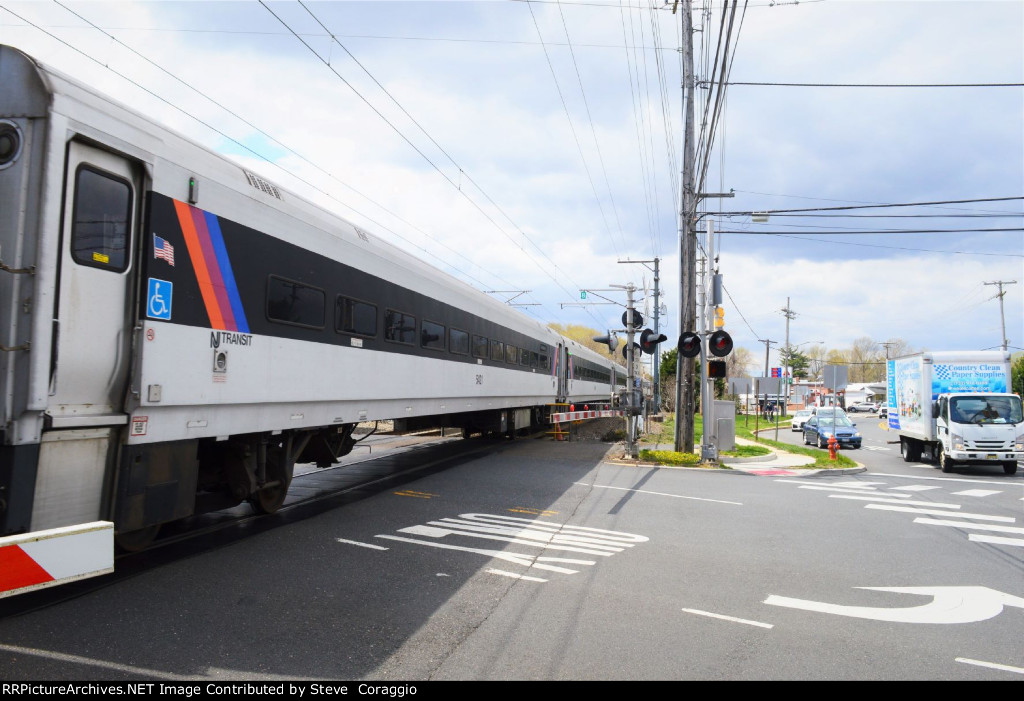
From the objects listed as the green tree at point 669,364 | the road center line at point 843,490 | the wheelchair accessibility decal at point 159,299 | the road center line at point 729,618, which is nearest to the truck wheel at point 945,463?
the road center line at point 843,490

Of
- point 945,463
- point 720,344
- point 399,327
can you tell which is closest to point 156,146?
point 399,327

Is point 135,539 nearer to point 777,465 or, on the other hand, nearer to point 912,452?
point 777,465

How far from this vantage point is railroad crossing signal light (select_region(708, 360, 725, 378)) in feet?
52.7

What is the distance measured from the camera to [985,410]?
1789 cm

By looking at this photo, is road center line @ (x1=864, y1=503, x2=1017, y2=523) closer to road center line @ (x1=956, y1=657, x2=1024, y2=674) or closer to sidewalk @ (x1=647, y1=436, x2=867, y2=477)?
sidewalk @ (x1=647, y1=436, x2=867, y2=477)

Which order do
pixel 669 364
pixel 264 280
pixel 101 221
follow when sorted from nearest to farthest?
pixel 101 221
pixel 264 280
pixel 669 364

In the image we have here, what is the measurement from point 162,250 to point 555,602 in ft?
13.6

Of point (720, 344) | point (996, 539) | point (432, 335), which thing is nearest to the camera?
point (996, 539)

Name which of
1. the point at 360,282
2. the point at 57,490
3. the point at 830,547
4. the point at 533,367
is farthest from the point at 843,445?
the point at 57,490

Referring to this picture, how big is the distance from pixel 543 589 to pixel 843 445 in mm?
25283

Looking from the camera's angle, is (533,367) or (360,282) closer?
(360,282)

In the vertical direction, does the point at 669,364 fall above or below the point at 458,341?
above
